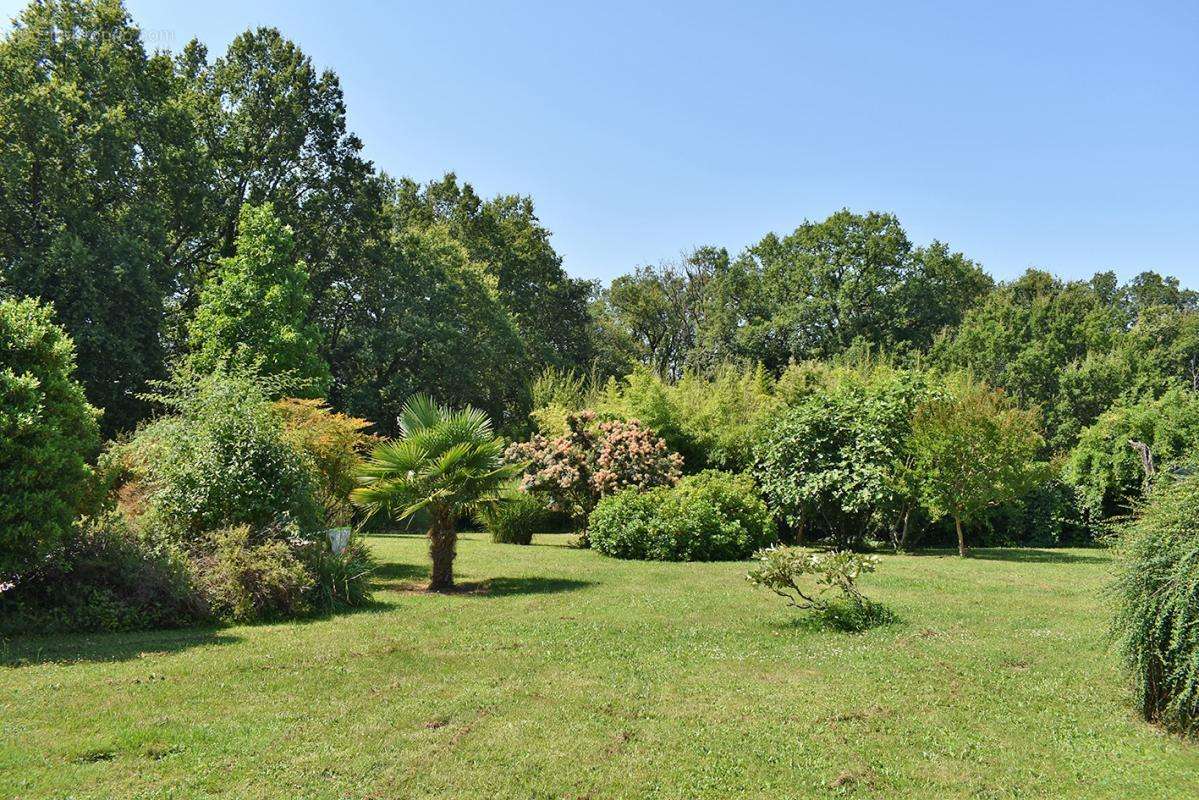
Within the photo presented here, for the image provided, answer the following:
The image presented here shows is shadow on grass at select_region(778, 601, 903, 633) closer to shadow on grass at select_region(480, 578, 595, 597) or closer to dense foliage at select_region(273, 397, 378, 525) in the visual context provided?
shadow on grass at select_region(480, 578, 595, 597)

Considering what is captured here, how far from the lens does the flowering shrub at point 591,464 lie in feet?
59.6

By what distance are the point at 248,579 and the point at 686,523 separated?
30.1 feet

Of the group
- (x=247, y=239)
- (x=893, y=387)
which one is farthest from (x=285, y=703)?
(x=247, y=239)

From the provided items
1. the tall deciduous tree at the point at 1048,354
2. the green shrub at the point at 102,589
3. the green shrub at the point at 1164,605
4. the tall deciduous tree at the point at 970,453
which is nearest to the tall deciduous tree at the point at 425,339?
the green shrub at the point at 102,589

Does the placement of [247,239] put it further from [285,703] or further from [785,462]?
[285,703]

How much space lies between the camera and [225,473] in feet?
34.1

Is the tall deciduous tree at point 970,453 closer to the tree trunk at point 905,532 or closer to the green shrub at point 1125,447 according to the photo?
the tree trunk at point 905,532

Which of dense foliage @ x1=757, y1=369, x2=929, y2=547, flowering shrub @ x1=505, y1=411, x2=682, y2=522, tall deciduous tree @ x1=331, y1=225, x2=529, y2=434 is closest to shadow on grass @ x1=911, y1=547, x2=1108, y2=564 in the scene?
dense foliage @ x1=757, y1=369, x2=929, y2=547

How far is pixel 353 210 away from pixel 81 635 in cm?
2620

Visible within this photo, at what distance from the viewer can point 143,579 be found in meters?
9.02

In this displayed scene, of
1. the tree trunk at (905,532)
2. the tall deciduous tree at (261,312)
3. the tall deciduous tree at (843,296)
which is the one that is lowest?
the tree trunk at (905,532)

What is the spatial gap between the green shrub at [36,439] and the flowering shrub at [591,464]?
1028 cm

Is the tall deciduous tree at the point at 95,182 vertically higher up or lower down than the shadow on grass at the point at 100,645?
higher up

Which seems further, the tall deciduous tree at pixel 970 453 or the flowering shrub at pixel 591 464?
the flowering shrub at pixel 591 464
